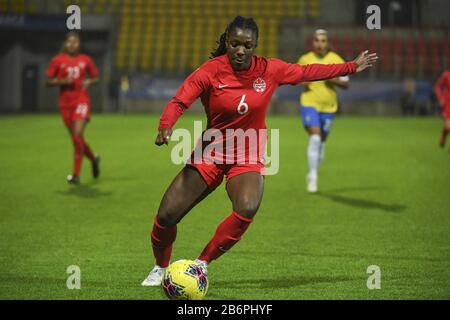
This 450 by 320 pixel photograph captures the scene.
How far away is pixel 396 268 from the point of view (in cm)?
884

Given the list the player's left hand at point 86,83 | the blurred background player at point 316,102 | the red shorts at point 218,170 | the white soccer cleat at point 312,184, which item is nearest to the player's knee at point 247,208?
the red shorts at point 218,170

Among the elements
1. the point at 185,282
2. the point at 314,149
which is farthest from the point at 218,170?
the point at 314,149

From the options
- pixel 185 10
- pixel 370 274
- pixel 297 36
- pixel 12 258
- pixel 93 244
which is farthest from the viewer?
pixel 185 10

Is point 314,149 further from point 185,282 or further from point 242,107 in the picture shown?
point 185,282

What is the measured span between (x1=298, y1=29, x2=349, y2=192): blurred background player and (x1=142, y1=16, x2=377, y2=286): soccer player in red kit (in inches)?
272

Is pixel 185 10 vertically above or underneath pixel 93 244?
above

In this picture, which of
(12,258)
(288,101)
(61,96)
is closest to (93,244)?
(12,258)

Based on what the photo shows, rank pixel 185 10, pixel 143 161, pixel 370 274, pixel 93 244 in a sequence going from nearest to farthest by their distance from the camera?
pixel 370 274
pixel 93 244
pixel 143 161
pixel 185 10

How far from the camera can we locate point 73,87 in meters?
15.9

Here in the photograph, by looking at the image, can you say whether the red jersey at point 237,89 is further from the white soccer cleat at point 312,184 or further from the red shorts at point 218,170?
the white soccer cleat at point 312,184

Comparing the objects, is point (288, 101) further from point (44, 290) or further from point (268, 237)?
point (44, 290)

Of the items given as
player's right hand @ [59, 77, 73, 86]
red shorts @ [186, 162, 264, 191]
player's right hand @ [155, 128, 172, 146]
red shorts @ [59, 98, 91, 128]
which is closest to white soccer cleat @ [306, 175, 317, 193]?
red shorts @ [59, 98, 91, 128]

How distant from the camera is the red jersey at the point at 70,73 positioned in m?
15.8
